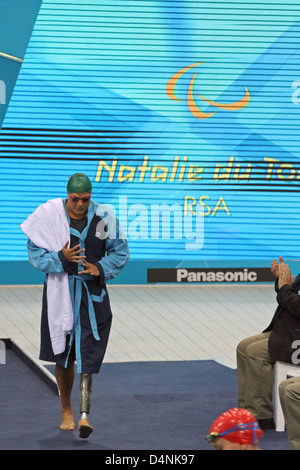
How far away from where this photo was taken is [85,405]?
6.10m

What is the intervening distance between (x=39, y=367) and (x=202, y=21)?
5641mm

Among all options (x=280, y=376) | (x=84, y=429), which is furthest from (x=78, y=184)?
(x=280, y=376)

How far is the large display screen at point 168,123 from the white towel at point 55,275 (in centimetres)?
548

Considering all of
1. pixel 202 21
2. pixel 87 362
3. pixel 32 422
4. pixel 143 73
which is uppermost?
pixel 202 21

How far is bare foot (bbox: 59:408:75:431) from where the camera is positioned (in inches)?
246

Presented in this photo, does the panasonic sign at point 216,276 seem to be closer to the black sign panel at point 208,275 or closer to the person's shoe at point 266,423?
the black sign panel at point 208,275

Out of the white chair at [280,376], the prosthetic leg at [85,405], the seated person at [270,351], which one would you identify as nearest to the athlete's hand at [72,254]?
the prosthetic leg at [85,405]

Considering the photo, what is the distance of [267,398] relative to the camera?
254 inches

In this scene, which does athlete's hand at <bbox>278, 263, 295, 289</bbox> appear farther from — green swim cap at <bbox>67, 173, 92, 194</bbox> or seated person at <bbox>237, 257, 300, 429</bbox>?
green swim cap at <bbox>67, 173, 92, 194</bbox>

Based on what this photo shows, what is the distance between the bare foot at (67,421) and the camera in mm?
6246

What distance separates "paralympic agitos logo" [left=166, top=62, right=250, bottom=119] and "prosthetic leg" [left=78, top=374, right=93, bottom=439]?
20.5 ft
